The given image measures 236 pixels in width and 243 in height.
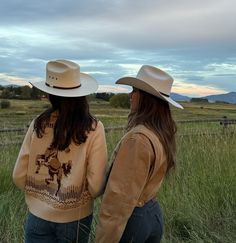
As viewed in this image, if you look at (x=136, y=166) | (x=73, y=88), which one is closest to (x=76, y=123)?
(x=73, y=88)

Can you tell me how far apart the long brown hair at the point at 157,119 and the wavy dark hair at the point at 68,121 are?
0.85 feet

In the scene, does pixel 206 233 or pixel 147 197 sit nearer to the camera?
pixel 147 197

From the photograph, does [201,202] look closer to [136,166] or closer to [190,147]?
[190,147]

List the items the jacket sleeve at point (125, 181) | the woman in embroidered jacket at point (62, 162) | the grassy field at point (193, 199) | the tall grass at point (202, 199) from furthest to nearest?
the tall grass at point (202, 199), the grassy field at point (193, 199), the woman in embroidered jacket at point (62, 162), the jacket sleeve at point (125, 181)

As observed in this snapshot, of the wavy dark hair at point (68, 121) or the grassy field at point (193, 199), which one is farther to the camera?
the grassy field at point (193, 199)

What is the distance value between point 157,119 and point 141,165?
12.7 inches

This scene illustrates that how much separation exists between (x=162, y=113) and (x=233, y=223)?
2744mm

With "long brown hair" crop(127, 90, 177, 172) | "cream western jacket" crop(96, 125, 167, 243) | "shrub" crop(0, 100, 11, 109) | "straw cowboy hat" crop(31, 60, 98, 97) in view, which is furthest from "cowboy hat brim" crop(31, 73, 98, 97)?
"shrub" crop(0, 100, 11, 109)

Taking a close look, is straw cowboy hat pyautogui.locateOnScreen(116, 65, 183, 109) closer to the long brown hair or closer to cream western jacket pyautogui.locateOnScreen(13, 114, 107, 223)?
the long brown hair

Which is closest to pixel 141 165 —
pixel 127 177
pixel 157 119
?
pixel 127 177

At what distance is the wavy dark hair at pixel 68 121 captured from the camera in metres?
2.96

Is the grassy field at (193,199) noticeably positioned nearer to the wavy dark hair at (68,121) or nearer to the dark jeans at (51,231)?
the wavy dark hair at (68,121)

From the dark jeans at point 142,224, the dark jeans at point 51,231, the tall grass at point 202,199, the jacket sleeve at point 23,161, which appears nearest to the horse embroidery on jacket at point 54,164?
the jacket sleeve at point 23,161

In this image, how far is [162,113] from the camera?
295 centimetres
